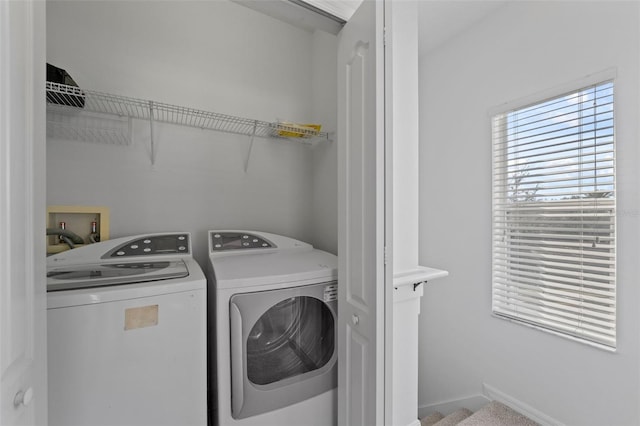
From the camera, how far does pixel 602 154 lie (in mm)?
1227

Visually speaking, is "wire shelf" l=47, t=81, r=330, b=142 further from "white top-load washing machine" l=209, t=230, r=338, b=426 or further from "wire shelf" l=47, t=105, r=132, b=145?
"white top-load washing machine" l=209, t=230, r=338, b=426

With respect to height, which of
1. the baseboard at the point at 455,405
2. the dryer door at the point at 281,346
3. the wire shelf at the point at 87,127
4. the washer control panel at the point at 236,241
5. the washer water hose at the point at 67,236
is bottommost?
the baseboard at the point at 455,405

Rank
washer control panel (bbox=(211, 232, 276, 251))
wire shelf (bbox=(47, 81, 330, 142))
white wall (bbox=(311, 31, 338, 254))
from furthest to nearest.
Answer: white wall (bbox=(311, 31, 338, 254)) → washer control panel (bbox=(211, 232, 276, 251)) → wire shelf (bbox=(47, 81, 330, 142))

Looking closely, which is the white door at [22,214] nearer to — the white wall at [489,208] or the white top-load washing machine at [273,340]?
the white top-load washing machine at [273,340]

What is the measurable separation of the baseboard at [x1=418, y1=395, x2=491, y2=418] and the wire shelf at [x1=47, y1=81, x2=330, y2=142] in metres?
2.10

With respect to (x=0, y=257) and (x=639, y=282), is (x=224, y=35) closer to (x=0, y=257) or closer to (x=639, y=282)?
(x=0, y=257)

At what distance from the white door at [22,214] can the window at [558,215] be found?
208cm

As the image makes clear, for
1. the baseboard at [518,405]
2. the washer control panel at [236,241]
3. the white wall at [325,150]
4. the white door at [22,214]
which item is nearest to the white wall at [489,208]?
the baseboard at [518,405]

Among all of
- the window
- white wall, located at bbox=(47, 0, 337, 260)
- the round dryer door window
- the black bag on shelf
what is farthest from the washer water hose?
the window

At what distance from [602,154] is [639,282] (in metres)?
0.61

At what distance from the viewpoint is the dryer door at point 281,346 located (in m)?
1.10

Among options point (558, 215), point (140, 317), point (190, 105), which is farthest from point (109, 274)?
point (558, 215)

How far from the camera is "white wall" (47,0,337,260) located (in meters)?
1.42

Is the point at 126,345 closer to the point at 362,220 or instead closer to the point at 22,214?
the point at 22,214
